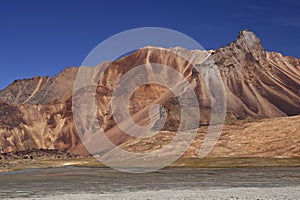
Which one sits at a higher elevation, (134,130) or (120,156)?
(134,130)

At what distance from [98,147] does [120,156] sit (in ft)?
179

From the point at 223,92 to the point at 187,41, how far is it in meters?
142

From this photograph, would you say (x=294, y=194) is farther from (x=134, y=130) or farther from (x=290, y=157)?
(x=134, y=130)

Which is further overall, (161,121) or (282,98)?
(282,98)

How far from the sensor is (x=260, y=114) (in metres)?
176

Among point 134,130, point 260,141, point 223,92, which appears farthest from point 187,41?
point 223,92

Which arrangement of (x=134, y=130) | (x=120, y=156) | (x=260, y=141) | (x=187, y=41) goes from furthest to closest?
(x=134, y=130) → (x=120, y=156) → (x=260, y=141) → (x=187, y=41)

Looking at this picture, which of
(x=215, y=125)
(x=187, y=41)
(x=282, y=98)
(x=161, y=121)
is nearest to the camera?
(x=187, y=41)

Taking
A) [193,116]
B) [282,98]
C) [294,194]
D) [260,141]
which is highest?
[282,98]

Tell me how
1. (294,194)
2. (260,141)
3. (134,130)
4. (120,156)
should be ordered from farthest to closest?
(134,130), (120,156), (260,141), (294,194)

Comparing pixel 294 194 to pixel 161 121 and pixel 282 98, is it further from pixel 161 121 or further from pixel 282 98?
pixel 282 98

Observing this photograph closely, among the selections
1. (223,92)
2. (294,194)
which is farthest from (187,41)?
(223,92)

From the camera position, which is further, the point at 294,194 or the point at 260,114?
the point at 260,114

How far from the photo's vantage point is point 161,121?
157250 mm
